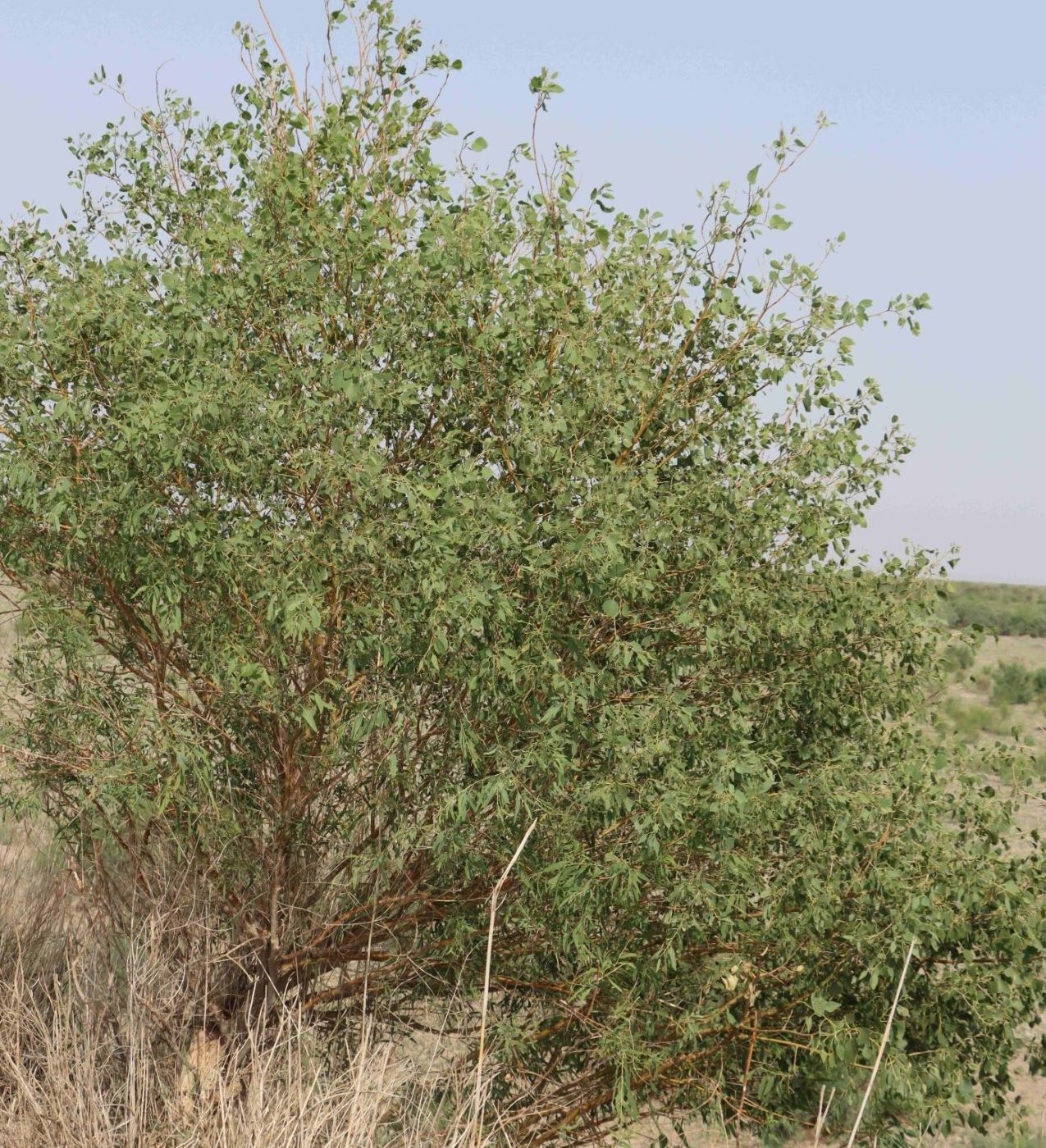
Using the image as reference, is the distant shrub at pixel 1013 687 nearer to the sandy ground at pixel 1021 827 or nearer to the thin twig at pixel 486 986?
the sandy ground at pixel 1021 827

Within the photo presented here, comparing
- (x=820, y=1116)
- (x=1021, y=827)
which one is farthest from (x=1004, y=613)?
(x=820, y=1116)

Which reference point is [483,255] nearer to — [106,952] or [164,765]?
[164,765]

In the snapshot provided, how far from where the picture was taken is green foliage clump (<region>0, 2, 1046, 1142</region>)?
4.60 m

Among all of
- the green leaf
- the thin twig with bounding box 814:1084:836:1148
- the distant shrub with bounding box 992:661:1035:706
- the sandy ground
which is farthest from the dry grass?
the distant shrub with bounding box 992:661:1035:706

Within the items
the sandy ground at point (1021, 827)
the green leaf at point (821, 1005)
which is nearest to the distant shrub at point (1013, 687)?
the sandy ground at point (1021, 827)

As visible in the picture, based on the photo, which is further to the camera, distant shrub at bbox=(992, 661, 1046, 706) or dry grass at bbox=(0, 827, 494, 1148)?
distant shrub at bbox=(992, 661, 1046, 706)

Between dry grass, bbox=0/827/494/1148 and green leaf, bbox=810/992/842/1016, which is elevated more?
green leaf, bbox=810/992/842/1016

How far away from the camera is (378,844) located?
525cm

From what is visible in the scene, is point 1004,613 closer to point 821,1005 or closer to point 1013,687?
point 1013,687

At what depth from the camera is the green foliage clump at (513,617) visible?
4.60 metres

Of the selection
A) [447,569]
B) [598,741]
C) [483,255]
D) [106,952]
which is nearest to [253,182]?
[483,255]

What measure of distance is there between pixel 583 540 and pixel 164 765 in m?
1.85

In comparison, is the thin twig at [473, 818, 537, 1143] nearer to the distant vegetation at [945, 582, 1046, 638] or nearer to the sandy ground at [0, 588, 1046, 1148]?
the sandy ground at [0, 588, 1046, 1148]

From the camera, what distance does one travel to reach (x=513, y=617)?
4.49 m
